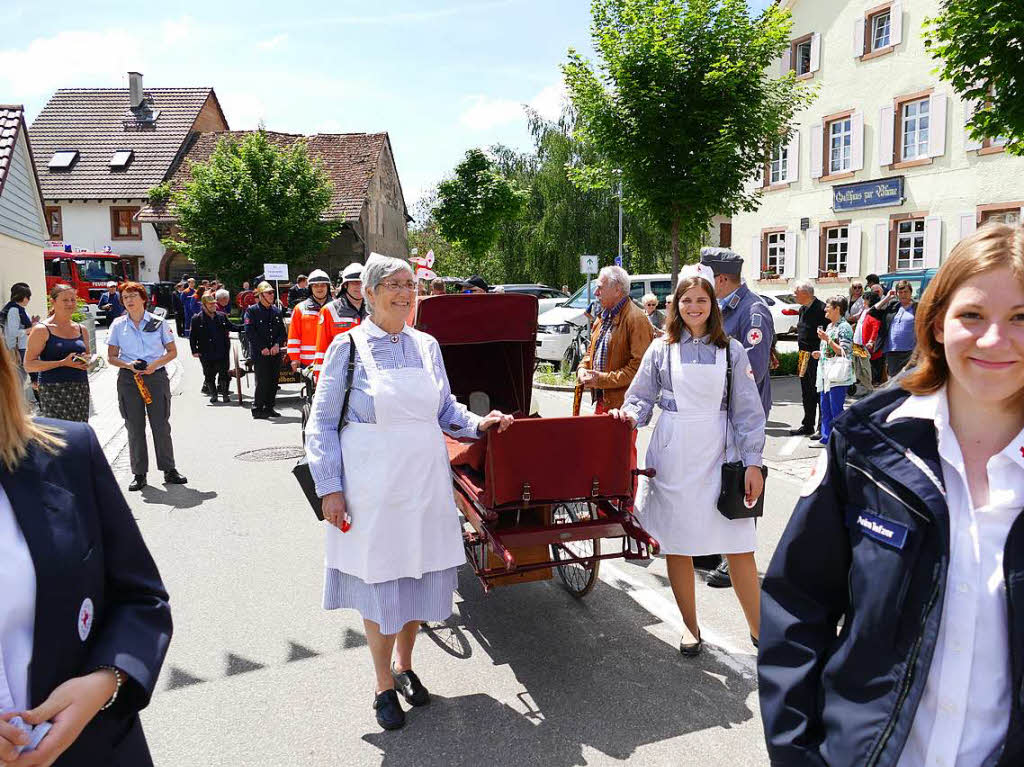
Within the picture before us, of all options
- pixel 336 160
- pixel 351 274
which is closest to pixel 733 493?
pixel 351 274

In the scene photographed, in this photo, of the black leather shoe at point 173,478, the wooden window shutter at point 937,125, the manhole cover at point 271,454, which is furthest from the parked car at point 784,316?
Answer: the black leather shoe at point 173,478

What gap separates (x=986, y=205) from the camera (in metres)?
21.4

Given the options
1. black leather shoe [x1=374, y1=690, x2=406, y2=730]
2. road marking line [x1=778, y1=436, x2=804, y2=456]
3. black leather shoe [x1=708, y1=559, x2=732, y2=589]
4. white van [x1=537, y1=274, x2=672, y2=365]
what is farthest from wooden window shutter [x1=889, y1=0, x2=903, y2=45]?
black leather shoe [x1=374, y1=690, x2=406, y2=730]

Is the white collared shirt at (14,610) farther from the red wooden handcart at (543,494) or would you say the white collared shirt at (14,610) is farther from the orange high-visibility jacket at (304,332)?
the orange high-visibility jacket at (304,332)

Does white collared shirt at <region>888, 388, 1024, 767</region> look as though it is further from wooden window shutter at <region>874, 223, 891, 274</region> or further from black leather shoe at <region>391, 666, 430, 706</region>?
wooden window shutter at <region>874, 223, 891, 274</region>

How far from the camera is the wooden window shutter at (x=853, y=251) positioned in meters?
25.1

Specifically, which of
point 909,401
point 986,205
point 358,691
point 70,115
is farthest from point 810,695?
point 70,115

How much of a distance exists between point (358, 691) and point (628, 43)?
13.8 m

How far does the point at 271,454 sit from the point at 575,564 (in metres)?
6.02

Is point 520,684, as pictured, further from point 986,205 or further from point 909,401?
point 986,205

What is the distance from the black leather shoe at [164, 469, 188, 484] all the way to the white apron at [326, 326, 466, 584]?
213 inches

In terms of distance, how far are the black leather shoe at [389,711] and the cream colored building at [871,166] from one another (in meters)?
22.2

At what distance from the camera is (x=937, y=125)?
73.3 ft

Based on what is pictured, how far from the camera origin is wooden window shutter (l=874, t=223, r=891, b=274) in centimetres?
2422
